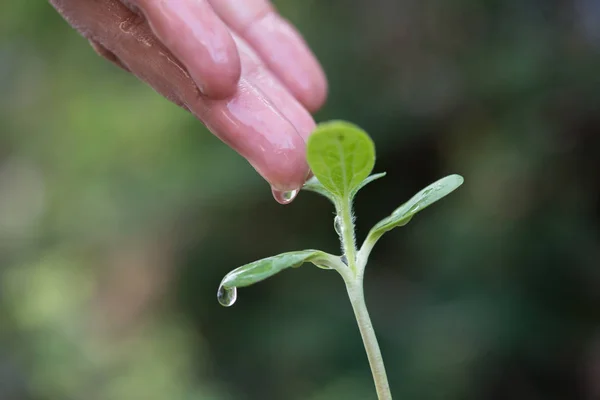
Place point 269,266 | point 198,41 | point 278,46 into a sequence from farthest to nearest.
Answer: point 278,46 → point 198,41 → point 269,266

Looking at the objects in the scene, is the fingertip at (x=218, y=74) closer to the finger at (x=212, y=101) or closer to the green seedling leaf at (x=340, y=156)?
the finger at (x=212, y=101)

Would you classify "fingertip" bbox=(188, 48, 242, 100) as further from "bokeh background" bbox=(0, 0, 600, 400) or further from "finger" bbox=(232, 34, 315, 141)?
"bokeh background" bbox=(0, 0, 600, 400)

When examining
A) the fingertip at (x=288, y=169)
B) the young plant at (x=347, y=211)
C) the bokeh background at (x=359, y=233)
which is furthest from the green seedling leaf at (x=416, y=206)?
the bokeh background at (x=359, y=233)

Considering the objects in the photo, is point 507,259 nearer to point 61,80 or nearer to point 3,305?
point 3,305

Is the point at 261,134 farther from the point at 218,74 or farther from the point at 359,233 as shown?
the point at 359,233

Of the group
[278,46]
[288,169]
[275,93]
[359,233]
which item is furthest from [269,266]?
[359,233]

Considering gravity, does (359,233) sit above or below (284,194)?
below

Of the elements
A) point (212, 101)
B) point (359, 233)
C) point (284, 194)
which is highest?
point (212, 101)
